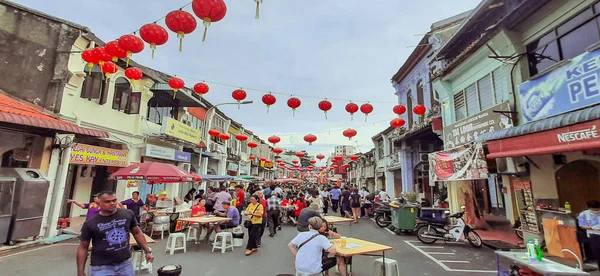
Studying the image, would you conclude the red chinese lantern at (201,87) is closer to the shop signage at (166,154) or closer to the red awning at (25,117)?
the red awning at (25,117)

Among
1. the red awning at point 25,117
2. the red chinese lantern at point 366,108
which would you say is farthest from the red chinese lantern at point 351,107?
the red awning at point 25,117

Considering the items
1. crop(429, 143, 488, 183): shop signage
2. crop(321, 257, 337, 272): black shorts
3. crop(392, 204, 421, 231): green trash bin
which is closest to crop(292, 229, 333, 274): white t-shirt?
crop(321, 257, 337, 272): black shorts

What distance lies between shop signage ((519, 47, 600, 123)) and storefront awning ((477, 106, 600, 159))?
0.42m

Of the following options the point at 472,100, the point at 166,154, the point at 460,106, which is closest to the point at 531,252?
the point at 472,100

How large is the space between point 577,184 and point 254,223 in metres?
9.42

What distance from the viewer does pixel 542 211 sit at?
807 centimetres

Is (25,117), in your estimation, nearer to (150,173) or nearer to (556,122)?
(150,173)

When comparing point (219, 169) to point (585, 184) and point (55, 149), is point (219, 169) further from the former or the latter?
point (585, 184)

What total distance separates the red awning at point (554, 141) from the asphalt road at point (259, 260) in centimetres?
308

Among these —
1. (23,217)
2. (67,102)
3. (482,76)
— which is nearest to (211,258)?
(23,217)

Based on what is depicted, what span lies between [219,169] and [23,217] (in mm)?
19628

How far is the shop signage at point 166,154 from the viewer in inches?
619

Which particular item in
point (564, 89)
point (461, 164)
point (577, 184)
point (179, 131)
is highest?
point (179, 131)

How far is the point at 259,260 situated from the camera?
25.2 ft
